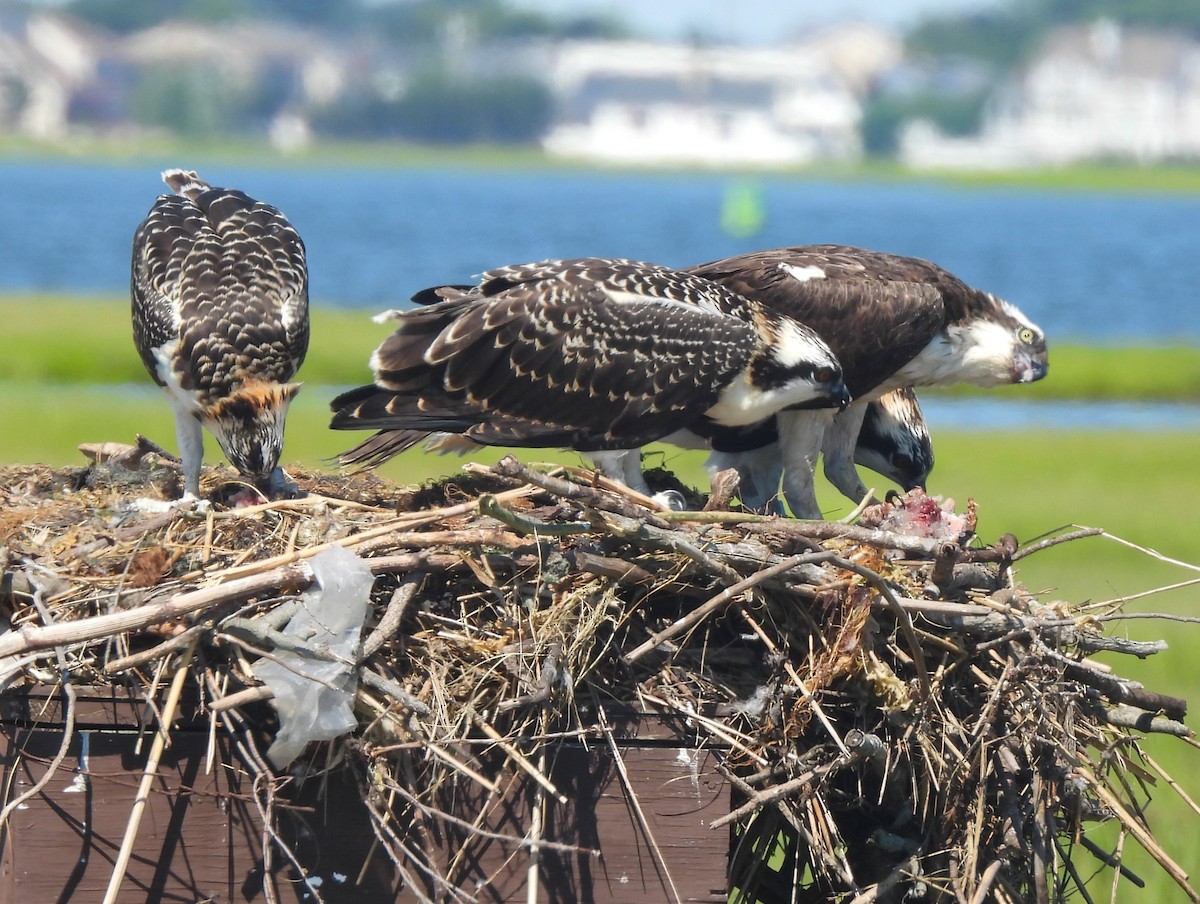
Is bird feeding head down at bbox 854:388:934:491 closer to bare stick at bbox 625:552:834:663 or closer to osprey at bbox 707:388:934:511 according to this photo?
osprey at bbox 707:388:934:511

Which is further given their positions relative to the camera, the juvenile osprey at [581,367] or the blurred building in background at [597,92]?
the blurred building in background at [597,92]

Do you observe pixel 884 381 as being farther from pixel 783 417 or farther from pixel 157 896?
pixel 157 896

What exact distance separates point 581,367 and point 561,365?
6 centimetres

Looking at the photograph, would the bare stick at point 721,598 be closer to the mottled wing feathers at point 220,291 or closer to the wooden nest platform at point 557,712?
the wooden nest platform at point 557,712

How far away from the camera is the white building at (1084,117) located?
130 meters

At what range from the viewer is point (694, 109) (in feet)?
456

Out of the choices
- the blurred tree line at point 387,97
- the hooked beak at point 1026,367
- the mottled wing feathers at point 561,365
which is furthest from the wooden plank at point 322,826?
the blurred tree line at point 387,97

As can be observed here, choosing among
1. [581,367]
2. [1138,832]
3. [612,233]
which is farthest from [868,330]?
[612,233]

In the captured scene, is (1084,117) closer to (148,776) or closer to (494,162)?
(494,162)

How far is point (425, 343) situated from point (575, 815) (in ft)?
7.13

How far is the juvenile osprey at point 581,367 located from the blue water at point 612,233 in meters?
20.0

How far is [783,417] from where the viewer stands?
6.02m

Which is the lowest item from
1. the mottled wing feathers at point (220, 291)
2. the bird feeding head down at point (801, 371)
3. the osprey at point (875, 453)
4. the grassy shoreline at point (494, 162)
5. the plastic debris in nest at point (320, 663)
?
the grassy shoreline at point (494, 162)

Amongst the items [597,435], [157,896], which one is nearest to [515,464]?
[157,896]
